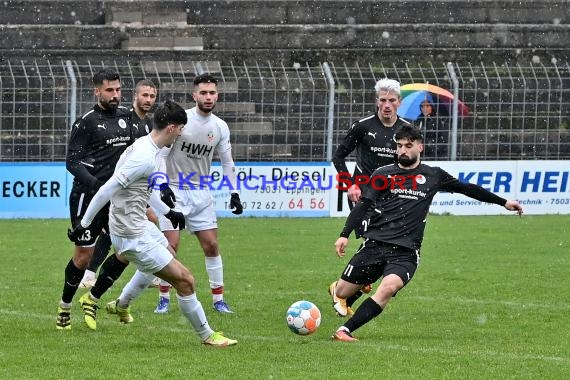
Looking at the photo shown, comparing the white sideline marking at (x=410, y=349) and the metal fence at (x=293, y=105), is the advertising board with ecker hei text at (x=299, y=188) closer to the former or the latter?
the metal fence at (x=293, y=105)

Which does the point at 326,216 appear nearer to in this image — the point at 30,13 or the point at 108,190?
the point at 30,13

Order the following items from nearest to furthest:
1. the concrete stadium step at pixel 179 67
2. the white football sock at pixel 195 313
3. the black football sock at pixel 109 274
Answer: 1. the white football sock at pixel 195 313
2. the black football sock at pixel 109 274
3. the concrete stadium step at pixel 179 67

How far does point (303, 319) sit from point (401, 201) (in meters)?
1.26

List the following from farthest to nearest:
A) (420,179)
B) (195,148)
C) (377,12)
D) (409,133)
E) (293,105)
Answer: (377,12)
(293,105)
(195,148)
(420,179)
(409,133)

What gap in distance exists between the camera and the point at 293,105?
22.5m

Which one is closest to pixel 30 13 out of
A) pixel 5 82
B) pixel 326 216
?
pixel 5 82

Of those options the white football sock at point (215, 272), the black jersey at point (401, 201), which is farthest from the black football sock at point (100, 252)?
the black jersey at point (401, 201)

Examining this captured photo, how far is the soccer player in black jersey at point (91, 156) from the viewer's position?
10539 millimetres

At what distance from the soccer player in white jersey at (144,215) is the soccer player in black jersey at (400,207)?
134cm

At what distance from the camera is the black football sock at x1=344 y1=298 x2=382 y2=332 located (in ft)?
31.6

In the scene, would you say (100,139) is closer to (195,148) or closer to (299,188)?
(195,148)

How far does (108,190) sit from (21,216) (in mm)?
12490

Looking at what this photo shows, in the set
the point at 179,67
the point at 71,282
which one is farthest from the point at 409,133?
the point at 179,67

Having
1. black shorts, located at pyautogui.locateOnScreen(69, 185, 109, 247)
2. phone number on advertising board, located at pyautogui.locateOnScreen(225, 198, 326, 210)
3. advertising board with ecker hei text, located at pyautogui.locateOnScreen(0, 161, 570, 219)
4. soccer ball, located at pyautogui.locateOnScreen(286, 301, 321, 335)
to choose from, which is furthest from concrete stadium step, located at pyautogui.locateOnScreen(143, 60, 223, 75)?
soccer ball, located at pyautogui.locateOnScreen(286, 301, 321, 335)
